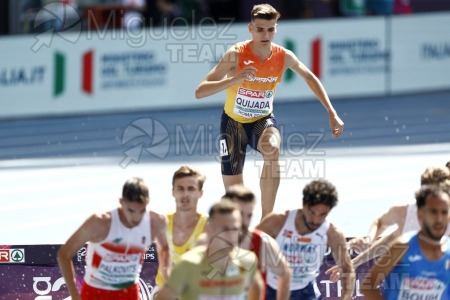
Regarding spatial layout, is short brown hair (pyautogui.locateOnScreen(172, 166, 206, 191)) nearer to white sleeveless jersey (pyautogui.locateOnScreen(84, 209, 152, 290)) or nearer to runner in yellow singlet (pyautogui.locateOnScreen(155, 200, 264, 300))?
white sleeveless jersey (pyautogui.locateOnScreen(84, 209, 152, 290))

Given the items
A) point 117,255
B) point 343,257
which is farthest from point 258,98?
point 117,255

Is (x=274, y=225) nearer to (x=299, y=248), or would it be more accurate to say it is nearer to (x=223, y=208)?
(x=299, y=248)

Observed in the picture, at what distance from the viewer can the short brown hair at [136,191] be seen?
8195 mm

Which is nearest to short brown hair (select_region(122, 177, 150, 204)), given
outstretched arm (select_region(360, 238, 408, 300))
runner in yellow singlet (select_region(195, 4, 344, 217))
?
outstretched arm (select_region(360, 238, 408, 300))

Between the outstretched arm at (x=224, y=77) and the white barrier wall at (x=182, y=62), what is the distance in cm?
999

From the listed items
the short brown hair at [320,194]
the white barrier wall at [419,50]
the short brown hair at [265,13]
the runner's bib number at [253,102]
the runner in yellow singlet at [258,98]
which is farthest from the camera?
the white barrier wall at [419,50]

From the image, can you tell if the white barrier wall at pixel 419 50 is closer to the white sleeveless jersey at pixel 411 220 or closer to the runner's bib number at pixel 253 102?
the runner's bib number at pixel 253 102

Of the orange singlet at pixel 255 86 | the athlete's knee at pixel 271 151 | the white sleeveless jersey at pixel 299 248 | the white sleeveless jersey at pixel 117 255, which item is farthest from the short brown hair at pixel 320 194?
the orange singlet at pixel 255 86

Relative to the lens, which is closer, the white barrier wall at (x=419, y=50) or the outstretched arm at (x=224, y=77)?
the outstretched arm at (x=224, y=77)

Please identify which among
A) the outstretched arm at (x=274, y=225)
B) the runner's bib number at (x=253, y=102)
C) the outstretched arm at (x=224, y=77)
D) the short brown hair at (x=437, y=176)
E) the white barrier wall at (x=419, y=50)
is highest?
the white barrier wall at (x=419, y=50)

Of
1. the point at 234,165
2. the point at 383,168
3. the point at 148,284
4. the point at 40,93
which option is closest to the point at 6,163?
the point at 40,93

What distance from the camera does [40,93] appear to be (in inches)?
856

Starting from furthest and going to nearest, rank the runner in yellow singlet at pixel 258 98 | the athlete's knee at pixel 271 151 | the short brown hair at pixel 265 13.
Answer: the athlete's knee at pixel 271 151 → the runner in yellow singlet at pixel 258 98 → the short brown hair at pixel 265 13

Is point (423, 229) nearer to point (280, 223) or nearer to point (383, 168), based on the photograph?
point (280, 223)
